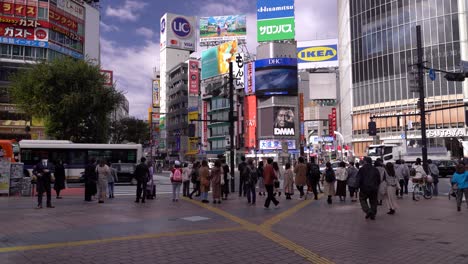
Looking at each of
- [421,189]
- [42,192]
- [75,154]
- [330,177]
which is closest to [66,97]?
[75,154]

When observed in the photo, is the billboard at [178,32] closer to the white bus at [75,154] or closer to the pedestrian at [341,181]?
the white bus at [75,154]

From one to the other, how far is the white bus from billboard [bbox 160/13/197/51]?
84376 mm

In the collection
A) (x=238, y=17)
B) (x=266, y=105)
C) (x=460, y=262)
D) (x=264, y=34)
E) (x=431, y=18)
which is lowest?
(x=460, y=262)

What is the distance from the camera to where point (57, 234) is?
9.41m

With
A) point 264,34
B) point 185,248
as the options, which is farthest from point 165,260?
point 264,34

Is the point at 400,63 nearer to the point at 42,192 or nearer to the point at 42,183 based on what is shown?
the point at 42,183

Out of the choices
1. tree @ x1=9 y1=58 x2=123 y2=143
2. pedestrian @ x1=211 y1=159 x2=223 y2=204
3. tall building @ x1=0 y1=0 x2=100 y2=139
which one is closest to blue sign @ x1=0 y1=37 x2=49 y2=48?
tall building @ x1=0 y1=0 x2=100 y2=139

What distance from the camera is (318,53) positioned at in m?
97.3

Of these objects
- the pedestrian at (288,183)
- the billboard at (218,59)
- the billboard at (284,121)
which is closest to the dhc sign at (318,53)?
the billboard at (284,121)

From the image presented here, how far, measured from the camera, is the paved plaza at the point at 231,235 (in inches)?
286

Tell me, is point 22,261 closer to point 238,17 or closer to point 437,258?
point 437,258

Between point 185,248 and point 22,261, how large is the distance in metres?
2.77

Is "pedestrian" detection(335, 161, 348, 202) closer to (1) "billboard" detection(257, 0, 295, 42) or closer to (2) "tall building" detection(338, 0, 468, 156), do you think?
(2) "tall building" detection(338, 0, 468, 156)

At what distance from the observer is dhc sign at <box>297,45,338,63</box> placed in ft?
318
